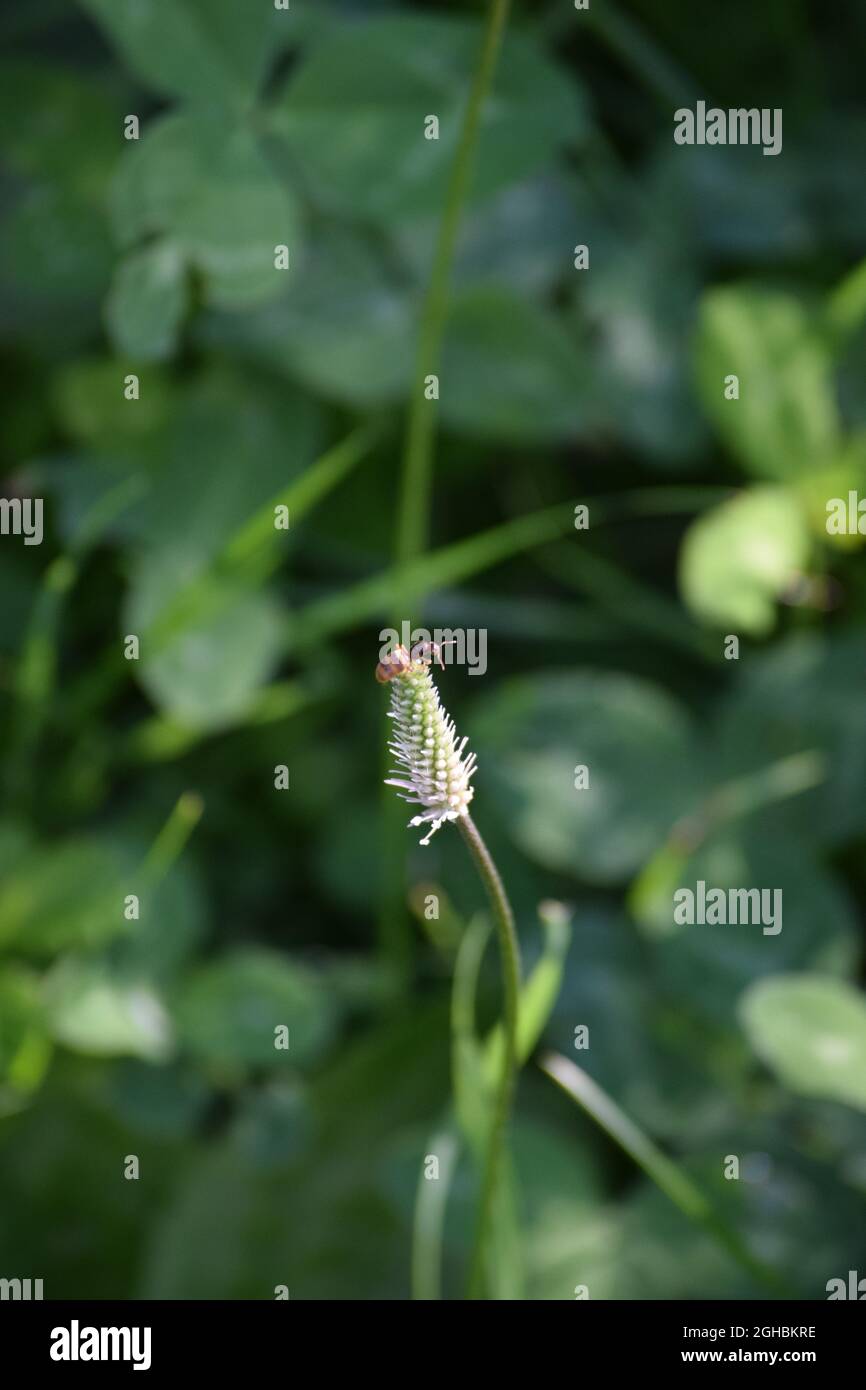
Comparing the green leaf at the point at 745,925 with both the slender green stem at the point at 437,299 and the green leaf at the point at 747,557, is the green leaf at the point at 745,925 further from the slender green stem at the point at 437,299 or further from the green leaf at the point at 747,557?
the slender green stem at the point at 437,299

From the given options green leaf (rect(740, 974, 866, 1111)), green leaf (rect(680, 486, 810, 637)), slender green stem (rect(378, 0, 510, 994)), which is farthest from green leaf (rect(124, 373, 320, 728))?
green leaf (rect(740, 974, 866, 1111))

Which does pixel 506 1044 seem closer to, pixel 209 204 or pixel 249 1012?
pixel 249 1012

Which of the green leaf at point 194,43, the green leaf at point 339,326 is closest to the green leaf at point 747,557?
the green leaf at point 339,326

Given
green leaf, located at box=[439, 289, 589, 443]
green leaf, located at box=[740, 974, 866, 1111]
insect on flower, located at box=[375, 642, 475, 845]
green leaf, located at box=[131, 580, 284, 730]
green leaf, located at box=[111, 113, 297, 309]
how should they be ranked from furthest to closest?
green leaf, located at box=[439, 289, 589, 443], green leaf, located at box=[131, 580, 284, 730], green leaf, located at box=[111, 113, 297, 309], green leaf, located at box=[740, 974, 866, 1111], insect on flower, located at box=[375, 642, 475, 845]

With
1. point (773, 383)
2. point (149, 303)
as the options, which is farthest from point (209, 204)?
point (773, 383)

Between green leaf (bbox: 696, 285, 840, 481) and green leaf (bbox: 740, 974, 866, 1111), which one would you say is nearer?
green leaf (bbox: 740, 974, 866, 1111)

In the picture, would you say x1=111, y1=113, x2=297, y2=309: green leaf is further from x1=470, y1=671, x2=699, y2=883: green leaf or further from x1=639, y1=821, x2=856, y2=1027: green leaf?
x1=639, y1=821, x2=856, y2=1027: green leaf
